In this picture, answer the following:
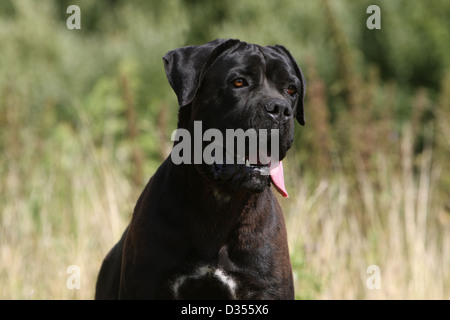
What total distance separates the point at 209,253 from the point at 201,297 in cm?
23

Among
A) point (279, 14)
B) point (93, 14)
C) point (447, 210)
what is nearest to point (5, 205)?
point (447, 210)

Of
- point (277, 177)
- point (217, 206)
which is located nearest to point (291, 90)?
point (277, 177)

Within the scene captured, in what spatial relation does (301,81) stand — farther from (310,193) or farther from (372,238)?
(310,193)

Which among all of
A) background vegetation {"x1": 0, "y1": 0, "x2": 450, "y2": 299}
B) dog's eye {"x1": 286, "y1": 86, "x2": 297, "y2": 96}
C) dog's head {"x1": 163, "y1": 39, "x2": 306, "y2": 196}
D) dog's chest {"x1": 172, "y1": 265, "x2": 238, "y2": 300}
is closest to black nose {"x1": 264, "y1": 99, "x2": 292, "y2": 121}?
dog's head {"x1": 163, "y1": 39, "x2": 306, "y2": 196}

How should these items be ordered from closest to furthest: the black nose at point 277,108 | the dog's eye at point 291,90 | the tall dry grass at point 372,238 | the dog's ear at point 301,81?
the black nose at point 277,108 < the dog's eye at point 291,90 < the dog's ear at point 301,81 < the tall dry grass at point 372,238

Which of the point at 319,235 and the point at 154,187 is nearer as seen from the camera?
the point at 154,187

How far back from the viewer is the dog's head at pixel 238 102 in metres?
3.34

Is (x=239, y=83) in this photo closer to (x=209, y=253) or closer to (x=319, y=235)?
(x=209, y=253)

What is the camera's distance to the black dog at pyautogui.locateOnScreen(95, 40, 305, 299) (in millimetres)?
3385

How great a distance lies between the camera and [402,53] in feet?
33.6

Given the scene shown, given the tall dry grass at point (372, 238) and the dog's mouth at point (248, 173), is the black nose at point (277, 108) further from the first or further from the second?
the tall dry grass at point (372, 238)

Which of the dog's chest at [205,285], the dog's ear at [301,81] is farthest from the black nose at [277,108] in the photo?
the dog's chest at [205,285]

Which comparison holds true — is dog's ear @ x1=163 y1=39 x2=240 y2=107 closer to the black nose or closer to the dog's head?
the dog's head

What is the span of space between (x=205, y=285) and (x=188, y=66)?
3.55 feet
